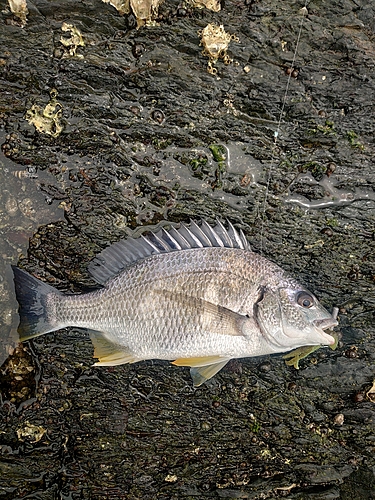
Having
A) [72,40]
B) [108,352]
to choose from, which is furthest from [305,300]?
[72,40]

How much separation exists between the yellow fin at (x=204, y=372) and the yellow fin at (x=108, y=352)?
0.42m

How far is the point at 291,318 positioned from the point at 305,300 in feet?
0.47

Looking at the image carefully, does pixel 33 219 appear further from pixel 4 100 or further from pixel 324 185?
pixel 324 185

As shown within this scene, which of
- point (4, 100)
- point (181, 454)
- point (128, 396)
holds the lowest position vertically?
point (181, 454)

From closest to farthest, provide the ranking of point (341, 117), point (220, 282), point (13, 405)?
1. point (220, 282)
2. point (341, 117)
3. point (13, 405)

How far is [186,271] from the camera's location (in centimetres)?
279

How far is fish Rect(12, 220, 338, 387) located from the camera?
2725mm

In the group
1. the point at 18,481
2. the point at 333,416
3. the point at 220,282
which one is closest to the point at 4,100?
the point at 220,282

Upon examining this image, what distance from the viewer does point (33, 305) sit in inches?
115

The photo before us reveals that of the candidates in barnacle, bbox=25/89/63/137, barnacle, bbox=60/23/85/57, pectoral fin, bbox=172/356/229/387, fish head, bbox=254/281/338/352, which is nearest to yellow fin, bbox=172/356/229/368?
pectoral fin, bbox=172/356/229/387

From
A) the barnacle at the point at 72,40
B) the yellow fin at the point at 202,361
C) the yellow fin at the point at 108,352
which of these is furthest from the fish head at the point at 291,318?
the barnacle at the point at 72,40

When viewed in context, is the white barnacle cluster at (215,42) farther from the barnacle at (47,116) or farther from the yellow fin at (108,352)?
the yellow fin at (108,352)

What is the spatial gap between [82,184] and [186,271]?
960 millimetres

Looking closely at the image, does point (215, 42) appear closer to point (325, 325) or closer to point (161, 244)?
point (161, 244)
